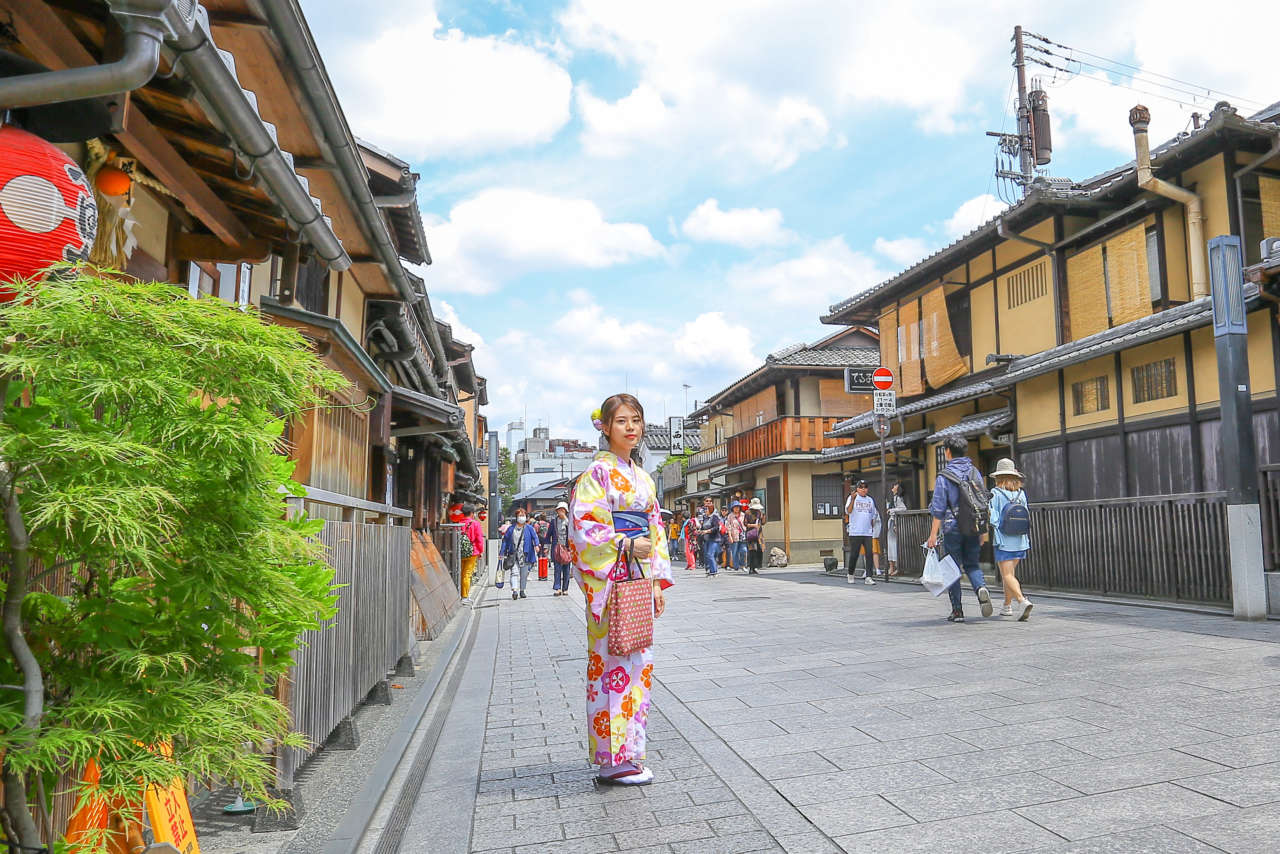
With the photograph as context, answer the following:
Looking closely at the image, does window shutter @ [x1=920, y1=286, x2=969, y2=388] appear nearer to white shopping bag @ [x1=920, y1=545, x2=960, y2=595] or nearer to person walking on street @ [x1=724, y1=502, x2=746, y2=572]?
person walking on street @ [x1=724, y1=502, x2=746, y2=572]

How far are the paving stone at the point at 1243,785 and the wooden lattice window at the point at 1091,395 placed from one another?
455 inches

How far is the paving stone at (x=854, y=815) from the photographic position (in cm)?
338

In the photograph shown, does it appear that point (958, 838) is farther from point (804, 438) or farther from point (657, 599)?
point (804, 438)

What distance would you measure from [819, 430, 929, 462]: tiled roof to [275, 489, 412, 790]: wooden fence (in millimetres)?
15152

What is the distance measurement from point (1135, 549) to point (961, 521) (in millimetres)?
3536

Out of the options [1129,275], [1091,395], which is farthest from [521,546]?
[1129,275]

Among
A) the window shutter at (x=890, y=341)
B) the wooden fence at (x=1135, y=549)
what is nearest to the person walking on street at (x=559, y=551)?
the wooden fence at (x=1135, y=549)

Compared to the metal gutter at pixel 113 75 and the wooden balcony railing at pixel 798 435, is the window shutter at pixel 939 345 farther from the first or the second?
the metal gutter at pixel 113 75

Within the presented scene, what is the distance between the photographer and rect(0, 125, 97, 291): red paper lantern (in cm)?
254

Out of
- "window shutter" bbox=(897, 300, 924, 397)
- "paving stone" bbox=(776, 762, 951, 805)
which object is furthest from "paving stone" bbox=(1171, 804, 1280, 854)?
"window shutter" bbox=(897, 300, 924, 397)

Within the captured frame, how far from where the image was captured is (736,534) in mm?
26891

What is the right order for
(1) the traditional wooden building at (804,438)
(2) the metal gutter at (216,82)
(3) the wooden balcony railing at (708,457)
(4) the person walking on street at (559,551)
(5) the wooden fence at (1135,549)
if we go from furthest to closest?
(3) the wooden balcony railing at (708,457) → (1) the traditional wooden building at (804,438) → (4) the person walking on street at (559,551) → (5) the wooden fence at (1135,549) → (2) the metal gutter at (216,82)

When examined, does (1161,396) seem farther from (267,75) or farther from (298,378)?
(298,378)

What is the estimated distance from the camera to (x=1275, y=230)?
12281 millimetres
